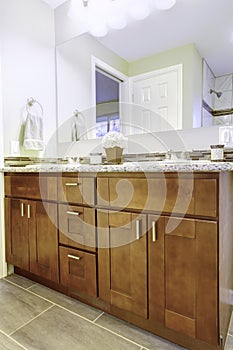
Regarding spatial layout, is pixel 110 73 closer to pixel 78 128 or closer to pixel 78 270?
pixel 78 128

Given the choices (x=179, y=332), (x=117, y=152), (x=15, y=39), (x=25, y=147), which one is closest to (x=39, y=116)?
(x=25, y=147)

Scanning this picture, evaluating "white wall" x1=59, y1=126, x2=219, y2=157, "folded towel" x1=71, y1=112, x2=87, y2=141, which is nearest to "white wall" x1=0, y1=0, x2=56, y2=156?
"folded towel" x1=71, y1=112, x2=87, y2=141

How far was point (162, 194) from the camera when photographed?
104 centimetres

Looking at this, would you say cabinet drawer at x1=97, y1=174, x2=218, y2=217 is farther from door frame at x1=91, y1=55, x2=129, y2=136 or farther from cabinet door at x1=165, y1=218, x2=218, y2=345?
door frame at x1=91, y1=55, x2=129, y2=136

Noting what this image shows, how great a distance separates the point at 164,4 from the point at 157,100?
0.68 metres

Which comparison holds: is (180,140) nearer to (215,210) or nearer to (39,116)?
(215,210)

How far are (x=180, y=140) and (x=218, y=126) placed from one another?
259mm

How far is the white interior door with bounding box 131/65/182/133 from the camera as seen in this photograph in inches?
66.9

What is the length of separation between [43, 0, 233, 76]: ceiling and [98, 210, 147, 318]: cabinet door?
1.19 m

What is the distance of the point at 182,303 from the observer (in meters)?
1.02

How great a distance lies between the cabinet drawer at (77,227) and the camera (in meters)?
1.28

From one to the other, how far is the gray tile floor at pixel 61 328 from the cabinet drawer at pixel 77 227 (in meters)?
0.38

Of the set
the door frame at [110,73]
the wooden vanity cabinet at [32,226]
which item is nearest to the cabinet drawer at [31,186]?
the wooden vanity cabinet at [32,226]

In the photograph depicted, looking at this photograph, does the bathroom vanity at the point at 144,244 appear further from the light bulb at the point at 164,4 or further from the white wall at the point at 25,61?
the light bulb at the point at 164,4
